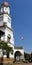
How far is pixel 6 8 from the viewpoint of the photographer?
161 ft

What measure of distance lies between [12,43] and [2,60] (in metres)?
6.72

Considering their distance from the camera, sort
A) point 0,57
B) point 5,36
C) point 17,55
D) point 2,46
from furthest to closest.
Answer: point 17,55 → point 5,36 → point 0,57 → point 2,46

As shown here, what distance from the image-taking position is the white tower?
1820 inches

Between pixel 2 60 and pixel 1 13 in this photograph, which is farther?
pixel 1 13

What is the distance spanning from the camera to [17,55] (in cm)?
6431

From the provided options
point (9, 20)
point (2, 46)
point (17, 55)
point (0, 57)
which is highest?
point (9, 20)

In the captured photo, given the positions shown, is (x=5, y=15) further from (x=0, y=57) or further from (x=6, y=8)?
(x=0, y=57)

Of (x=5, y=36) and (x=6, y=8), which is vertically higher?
(x=6, y=8)

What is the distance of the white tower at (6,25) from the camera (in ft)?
152

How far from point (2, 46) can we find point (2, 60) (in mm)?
4795

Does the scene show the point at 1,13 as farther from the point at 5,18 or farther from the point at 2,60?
the point at 2,60

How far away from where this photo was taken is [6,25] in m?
46.7

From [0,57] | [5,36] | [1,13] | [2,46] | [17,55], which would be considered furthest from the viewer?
[17,55]

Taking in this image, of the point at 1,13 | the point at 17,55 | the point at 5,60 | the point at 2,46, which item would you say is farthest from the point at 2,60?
the point at 17,55
